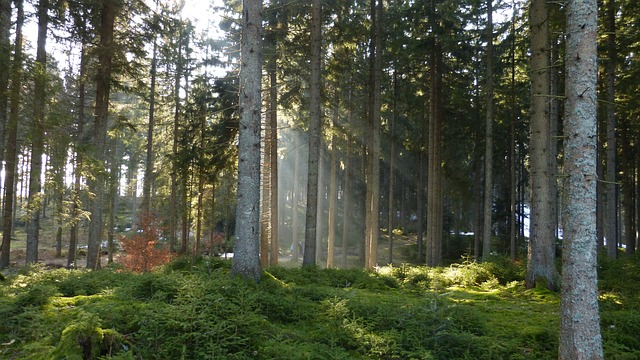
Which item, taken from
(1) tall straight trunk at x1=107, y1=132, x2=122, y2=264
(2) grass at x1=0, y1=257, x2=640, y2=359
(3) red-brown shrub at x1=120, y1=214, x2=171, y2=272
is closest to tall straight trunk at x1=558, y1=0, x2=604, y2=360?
(2) grass at x1=0, y1=257, x2=640, y2=359

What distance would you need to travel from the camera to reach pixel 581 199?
→ 505 centimetres

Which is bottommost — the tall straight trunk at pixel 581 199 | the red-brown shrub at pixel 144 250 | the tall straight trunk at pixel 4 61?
the red-brown shrub at pixel 144 250

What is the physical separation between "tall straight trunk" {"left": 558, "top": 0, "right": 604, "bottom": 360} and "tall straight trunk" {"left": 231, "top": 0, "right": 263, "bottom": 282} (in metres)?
5.73

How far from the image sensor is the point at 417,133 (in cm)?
2567

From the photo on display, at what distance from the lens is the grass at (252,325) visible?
473cm

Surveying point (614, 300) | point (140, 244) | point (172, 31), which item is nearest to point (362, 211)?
point (140, 244)

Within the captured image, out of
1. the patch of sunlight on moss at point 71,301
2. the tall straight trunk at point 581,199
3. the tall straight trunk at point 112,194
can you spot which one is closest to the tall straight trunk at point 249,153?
the patch of sunlight on moss at point 71,301

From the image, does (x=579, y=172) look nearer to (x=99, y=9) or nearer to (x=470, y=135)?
(x=99, y=9)

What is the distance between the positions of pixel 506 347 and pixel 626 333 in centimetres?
222

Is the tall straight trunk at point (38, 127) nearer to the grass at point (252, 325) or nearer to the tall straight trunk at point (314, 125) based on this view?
the grass at point (252, 325)

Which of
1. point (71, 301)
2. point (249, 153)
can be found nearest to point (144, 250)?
point (71, 301)

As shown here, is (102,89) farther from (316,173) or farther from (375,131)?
(375,131)

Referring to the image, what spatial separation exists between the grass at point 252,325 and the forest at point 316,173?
1.5 inches

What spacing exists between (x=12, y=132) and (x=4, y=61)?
4337mm
